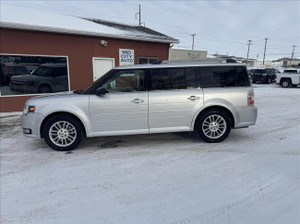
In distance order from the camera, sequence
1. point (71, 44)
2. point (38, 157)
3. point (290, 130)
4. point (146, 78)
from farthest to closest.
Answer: point (71, 44)
point (290, 130)
point (146, 78)
point (38, 157)

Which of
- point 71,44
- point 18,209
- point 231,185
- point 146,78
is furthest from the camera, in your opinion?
point 71,44

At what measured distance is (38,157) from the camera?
180 inches

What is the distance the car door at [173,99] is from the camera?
15.9 feet

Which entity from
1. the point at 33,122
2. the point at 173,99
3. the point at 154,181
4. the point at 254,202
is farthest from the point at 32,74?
the point at 254,202

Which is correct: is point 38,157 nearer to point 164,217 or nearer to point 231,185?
point 164,217

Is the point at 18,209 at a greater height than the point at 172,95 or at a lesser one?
lesser

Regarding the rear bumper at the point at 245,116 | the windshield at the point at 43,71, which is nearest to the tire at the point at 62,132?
the rear bumper at the point at 245,116

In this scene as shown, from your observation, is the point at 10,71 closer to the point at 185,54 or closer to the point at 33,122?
the point at 33,122

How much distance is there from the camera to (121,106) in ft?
15.5

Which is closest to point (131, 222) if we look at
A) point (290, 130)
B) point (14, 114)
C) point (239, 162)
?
point (239, 162)

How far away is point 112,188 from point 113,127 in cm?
169

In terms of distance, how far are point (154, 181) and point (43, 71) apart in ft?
26.0

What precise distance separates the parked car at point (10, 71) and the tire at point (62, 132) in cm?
552

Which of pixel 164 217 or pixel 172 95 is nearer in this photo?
pixel 164 217
